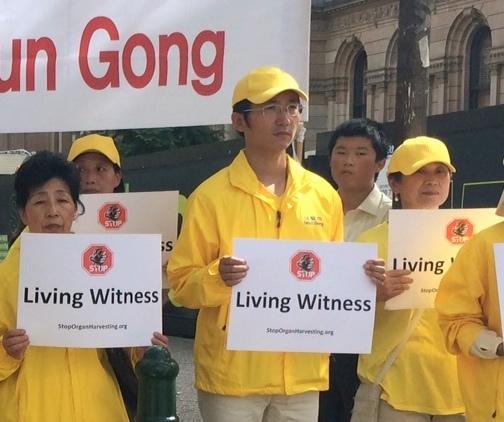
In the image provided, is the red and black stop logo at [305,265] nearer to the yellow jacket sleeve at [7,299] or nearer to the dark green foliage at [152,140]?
the yellow jacket sleeve at [7,299]

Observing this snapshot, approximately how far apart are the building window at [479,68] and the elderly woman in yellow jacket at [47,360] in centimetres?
2763

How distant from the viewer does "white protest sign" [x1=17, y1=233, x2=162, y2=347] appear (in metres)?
3.73

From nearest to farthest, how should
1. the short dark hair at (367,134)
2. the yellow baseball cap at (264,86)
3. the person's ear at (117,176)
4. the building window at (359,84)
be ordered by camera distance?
the yellow baseball cap at (264,86) → the short dark hair at (367,134) → the person's ear at (117,176) → the building window at (359,84)

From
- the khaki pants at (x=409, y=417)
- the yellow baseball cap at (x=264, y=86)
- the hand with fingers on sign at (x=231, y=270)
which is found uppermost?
the yellow baseball cap at (x=264, y=86)

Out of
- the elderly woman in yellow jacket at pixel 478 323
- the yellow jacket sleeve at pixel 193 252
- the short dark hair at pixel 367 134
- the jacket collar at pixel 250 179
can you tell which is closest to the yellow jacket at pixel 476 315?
the elderly woman in yellow jacket at pixel 478 323

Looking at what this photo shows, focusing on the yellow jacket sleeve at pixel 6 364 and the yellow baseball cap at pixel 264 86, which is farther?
the yellow baseball cap at pixel 264 86

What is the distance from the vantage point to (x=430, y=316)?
4.41 m

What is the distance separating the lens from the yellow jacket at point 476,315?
3.77 m

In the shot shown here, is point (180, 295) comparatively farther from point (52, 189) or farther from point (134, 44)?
point (134, 44)

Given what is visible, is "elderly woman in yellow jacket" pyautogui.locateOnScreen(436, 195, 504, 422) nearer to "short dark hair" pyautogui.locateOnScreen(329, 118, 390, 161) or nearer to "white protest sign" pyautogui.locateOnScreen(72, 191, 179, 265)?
"short dark hair" pyautogui.locateOnScreen(329, 118, 390, 161)

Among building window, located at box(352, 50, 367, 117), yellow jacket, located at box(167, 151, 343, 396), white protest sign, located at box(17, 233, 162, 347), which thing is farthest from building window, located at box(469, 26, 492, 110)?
white protest sign, located at box(17, 233, 162, 347)

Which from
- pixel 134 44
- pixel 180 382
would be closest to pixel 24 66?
pixel 134 44

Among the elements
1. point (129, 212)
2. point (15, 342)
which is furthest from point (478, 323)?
point (129, 212)

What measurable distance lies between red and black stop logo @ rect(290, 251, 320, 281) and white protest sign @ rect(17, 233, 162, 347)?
0.52 meters
